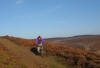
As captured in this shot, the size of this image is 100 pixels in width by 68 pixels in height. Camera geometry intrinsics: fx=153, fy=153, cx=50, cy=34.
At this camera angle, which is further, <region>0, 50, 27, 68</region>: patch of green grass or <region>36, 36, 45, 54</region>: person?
<region>36, 36, 45, 54</region>: person

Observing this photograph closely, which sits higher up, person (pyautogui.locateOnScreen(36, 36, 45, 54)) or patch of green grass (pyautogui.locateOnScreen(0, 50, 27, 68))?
person (pyautogui.locateOnScreen(36, 36, 45, 54))

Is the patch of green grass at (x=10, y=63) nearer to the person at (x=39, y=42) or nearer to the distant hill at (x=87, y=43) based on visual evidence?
the person at (x=39, y=42)

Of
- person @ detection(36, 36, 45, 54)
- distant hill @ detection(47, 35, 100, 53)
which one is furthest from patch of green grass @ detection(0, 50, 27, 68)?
distant hill @ detection(47, 35, 100, 53)

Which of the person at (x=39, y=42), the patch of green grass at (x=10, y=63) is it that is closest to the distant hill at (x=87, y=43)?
the person at (x=39, y=42)

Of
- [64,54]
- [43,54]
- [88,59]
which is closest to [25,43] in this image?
[43,54]

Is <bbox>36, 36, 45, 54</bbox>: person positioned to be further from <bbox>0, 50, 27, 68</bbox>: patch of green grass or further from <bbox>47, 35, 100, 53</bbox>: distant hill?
<bbox>47, 35, 100, 53</bbox>: distant hill

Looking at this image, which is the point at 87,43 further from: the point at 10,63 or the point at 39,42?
the point at 10,63

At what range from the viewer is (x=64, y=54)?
77.7ft

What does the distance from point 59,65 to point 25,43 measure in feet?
43.2

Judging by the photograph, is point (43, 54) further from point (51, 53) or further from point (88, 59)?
point (88, 59)

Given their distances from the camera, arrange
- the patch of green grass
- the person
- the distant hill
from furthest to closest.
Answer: the distant hill → the person → the patch of green grass

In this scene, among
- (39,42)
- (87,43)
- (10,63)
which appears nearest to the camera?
(10,63)

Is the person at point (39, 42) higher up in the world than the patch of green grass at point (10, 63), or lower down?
higher up

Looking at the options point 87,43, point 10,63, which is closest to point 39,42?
point 10,63
